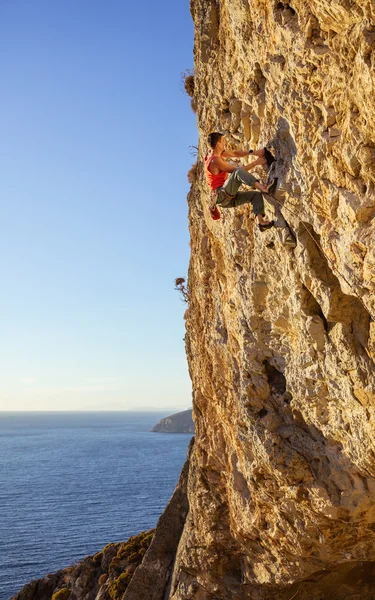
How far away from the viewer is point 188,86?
17219 millimetres

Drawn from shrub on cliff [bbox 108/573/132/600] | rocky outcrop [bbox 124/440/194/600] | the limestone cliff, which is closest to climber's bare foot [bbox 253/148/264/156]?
the limestone cliff

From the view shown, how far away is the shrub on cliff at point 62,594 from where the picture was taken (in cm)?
3119

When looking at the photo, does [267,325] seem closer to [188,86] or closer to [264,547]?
[264,547]

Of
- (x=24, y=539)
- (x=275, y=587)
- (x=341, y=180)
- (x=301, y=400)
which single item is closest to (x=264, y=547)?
(x=275, y=587)

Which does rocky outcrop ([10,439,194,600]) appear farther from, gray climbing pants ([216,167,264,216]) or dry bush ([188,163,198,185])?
gray climbing pants ([216,167,264,216])

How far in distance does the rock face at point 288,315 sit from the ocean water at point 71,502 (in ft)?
106

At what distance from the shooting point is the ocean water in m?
49.2

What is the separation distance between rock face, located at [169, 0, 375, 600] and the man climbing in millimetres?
371

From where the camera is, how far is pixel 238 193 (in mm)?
10617

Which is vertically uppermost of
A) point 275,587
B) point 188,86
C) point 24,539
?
point 188,86

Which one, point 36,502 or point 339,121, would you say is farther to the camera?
point 36,502

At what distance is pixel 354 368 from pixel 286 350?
8.51 feet

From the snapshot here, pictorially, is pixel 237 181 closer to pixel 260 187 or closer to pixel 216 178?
pixel 260 187

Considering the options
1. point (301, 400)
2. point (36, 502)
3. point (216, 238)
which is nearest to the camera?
point (301, 400)
